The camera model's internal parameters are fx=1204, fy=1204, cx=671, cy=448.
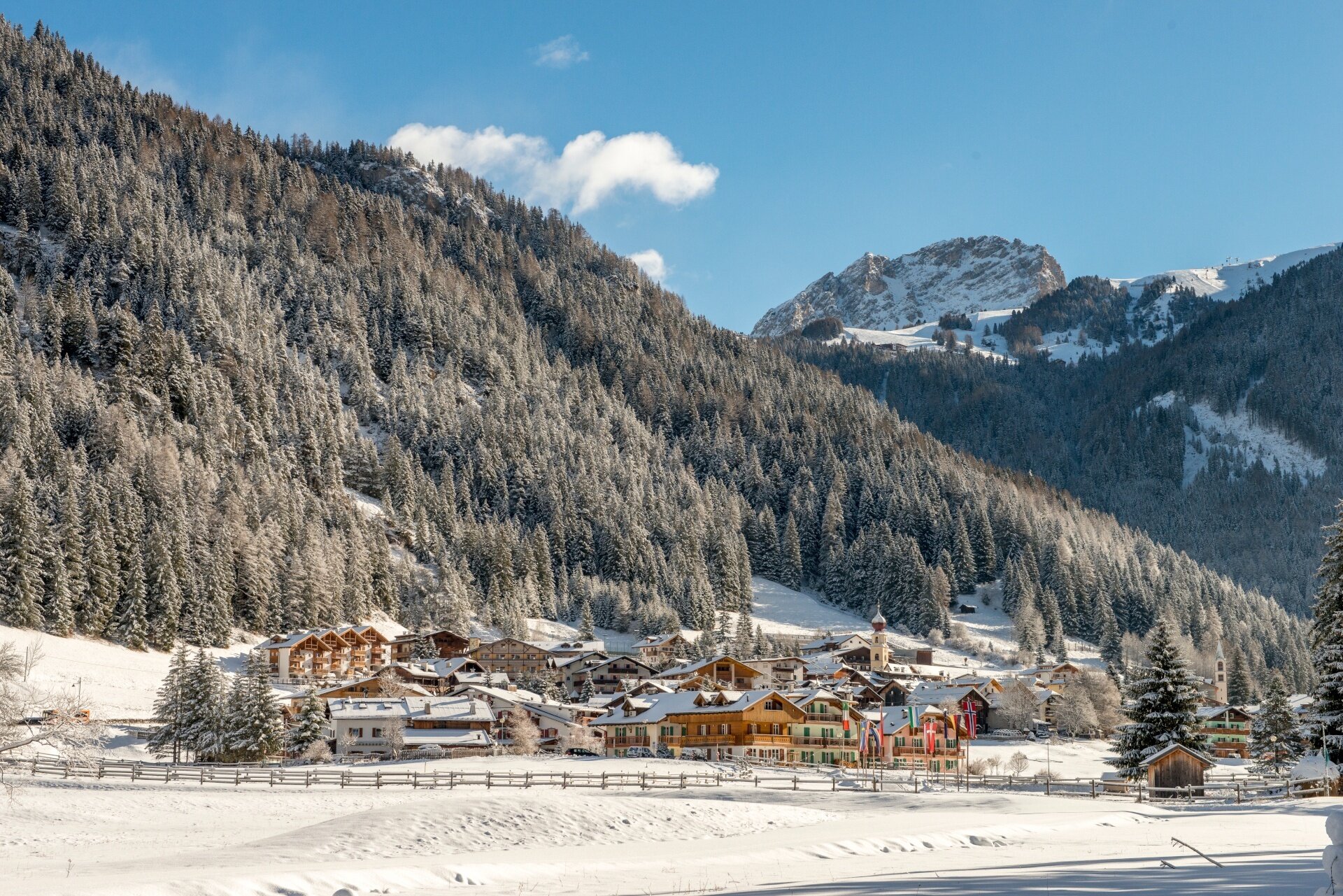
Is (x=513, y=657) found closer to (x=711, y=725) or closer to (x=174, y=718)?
(x=711, y=725)

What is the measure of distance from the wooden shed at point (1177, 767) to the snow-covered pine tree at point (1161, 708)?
1.30 metres

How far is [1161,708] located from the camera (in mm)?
60344

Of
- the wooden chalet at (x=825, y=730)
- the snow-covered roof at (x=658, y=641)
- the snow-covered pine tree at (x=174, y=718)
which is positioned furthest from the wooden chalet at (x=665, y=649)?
the snow-covered pine tree at (x=174, y=718)

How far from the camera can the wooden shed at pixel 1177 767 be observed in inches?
2242

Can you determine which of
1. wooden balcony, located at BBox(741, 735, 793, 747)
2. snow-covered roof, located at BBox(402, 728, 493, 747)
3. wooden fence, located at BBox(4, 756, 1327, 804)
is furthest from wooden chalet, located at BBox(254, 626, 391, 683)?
wooden fence, located at BBox(4, 756, 1327, 804)

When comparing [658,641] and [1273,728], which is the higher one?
[658,641]

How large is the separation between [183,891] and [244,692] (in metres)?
59.1

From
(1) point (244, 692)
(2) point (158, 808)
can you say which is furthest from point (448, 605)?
(2) point (158, 808)

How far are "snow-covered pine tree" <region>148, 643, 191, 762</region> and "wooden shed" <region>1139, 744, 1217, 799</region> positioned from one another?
59.4 meters

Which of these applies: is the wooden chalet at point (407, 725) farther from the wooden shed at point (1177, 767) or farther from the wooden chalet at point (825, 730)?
the wooden shed at point (1177, 767)

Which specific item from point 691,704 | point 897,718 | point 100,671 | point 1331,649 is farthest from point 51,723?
point 897,718

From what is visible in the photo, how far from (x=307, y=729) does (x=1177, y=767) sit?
2300 inches

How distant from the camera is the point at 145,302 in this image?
197875 millimetres

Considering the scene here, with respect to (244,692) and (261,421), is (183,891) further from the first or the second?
(261,421)
